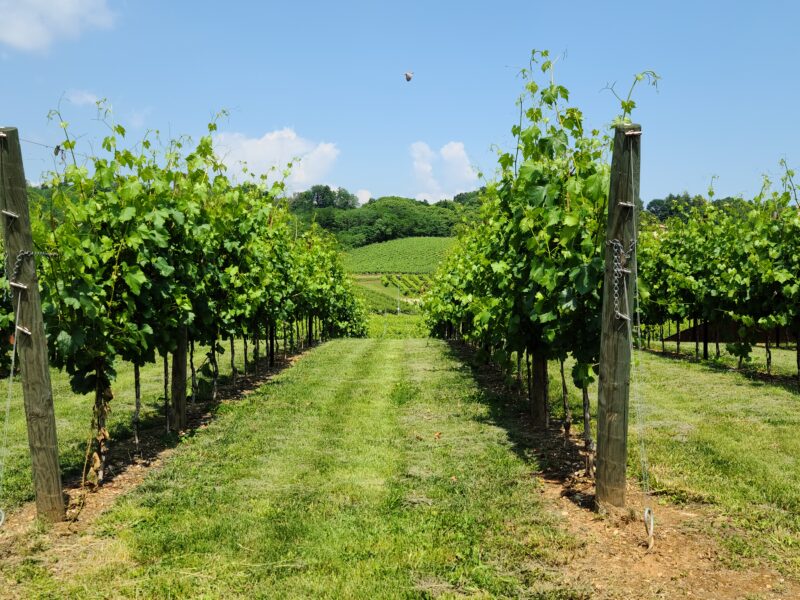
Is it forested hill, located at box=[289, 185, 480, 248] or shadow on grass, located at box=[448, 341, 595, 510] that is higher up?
forested hill, located at box=[289, 185, 480, 248]

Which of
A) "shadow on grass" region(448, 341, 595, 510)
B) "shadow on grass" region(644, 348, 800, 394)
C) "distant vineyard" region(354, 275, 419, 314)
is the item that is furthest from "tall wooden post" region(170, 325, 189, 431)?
"distant vineyard" region(354, 275, 419, 314)

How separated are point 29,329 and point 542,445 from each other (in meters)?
5.62

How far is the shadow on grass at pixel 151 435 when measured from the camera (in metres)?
6.76

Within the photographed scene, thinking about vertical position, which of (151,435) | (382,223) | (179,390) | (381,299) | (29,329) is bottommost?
(381,299)

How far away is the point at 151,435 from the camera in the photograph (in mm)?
8648

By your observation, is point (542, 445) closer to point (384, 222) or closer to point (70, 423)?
point (70, 423)

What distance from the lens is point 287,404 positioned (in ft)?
34.8

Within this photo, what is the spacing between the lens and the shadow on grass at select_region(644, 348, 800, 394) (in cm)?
1285

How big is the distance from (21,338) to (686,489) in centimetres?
601

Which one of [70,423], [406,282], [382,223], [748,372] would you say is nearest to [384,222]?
[382,223]

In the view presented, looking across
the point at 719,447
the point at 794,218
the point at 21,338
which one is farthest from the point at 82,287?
the point at 794,218

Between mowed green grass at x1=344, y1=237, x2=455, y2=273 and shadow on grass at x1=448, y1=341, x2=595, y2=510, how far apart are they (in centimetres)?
7851

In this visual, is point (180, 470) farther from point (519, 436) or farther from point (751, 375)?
point (751, 375)

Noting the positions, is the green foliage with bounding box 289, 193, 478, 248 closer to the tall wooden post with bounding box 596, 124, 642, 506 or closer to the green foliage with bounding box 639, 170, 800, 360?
the green foliage with bounding box 639, 170, 800, 360
